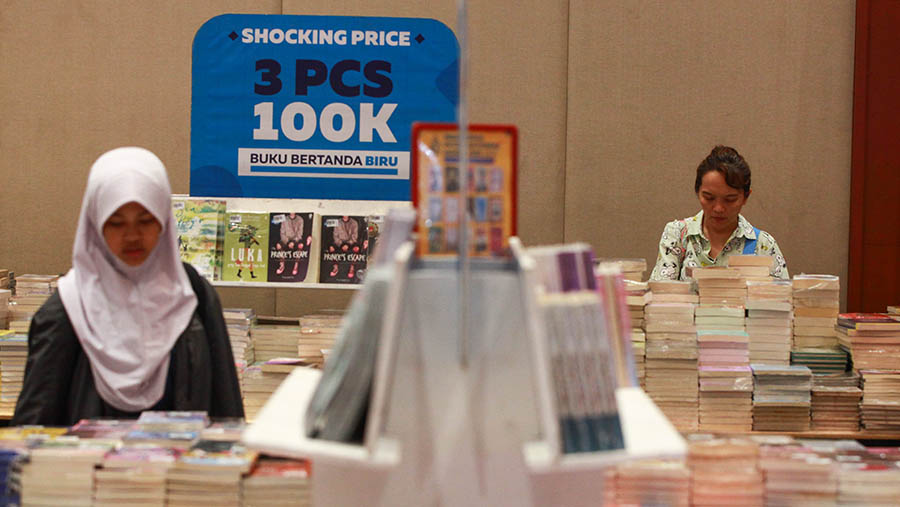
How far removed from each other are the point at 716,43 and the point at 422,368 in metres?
4.38

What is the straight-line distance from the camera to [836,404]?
12.9ft

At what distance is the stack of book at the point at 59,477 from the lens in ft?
5.88

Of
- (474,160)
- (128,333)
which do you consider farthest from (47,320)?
(474,160)

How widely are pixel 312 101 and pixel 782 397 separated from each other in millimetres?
2440

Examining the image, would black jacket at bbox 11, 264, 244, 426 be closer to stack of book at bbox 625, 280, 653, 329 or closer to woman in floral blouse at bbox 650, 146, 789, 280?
stack of book at bbox 625, 280, 653, 329

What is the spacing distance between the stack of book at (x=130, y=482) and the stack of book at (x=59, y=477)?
2cm

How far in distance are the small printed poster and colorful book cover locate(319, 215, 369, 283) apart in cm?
236

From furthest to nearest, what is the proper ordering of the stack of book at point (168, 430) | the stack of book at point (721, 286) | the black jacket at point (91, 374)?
the stack of book at point (721, 286), the black jacket at point (91, 374), the stack of book at point (168, 430)

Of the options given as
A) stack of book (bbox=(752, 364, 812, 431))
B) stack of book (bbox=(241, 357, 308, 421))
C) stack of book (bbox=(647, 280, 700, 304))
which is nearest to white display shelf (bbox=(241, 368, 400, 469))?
stack of book (bbox=(241, 357, 308, 421))

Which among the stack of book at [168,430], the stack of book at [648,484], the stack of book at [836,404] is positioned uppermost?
the stack of book at [168,430]

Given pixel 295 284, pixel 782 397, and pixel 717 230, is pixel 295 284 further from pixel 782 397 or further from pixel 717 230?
pixel 782 397

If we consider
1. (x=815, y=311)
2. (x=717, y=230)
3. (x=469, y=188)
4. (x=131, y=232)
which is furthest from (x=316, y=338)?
(x=469, y=188)

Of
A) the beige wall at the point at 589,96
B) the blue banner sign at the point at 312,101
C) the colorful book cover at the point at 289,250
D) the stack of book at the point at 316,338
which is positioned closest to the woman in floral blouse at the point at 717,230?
the beige wall at the point at 589,96

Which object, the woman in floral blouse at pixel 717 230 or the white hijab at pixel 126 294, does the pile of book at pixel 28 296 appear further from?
the woman in floral blouse at pixel 717 230
